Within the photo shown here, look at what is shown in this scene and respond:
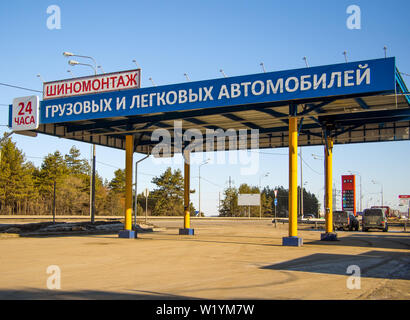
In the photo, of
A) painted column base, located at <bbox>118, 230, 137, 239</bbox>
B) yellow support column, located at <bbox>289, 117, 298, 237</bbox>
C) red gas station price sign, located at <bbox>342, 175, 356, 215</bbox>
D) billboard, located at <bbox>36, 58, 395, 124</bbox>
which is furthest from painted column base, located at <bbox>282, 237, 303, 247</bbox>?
red gas station price sign, located at <bbox>342, 175, 356, 215</bbox>

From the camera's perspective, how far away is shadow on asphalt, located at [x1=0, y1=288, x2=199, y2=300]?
308 inches

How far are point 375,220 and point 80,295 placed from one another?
1337 inches

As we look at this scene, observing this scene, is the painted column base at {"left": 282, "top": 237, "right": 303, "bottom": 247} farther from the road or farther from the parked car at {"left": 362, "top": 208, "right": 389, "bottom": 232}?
the parked car at {"left": 362, "top": 208, "right": 389, "bottom": 232}

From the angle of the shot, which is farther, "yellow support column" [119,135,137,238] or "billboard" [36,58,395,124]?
"yellow support column" [119,135,137,238]

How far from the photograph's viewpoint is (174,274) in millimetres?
10961

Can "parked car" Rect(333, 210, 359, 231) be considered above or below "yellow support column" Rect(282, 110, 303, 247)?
below

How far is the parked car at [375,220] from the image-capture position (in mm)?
37000

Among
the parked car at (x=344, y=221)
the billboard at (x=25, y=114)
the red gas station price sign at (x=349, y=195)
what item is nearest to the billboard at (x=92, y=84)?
the billboard at (x=25, y=114)

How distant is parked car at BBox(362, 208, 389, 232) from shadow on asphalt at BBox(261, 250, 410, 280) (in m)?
22.2

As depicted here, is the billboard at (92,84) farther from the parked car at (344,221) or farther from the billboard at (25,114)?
the parked car at (344,221)

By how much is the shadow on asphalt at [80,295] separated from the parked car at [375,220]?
33.0 meters
